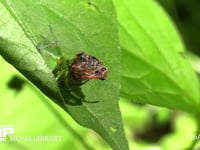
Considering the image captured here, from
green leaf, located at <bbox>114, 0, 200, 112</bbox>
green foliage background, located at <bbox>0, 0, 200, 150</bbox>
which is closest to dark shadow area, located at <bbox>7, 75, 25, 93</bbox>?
green foliage background, located at <bbox>0, 0, 200, 150</bbox>

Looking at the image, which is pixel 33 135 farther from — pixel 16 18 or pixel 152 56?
pixel 16 18

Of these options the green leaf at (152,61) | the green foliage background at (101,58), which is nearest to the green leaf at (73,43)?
the green foliage background at (101,58)

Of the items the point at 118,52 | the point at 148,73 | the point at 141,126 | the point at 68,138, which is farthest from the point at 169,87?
the point at 141,126

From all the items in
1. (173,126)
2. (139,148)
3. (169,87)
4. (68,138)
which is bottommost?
(173,126)

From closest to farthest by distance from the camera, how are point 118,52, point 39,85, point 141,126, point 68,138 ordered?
point 39,85 → point 118,52 → point 68,138 → point 141,126

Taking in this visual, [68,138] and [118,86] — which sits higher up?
[118,86]
